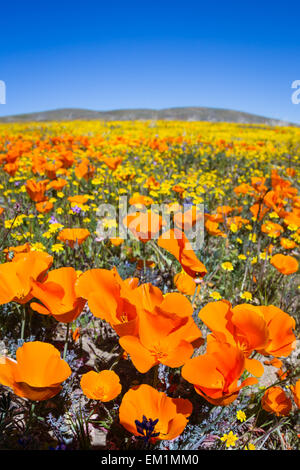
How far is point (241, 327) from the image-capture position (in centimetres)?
100

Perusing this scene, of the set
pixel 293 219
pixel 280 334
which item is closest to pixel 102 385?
pixel 280 334

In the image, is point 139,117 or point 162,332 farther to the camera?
point 139,117

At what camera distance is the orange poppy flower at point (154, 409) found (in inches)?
37.6

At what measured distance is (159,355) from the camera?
1.03 meters

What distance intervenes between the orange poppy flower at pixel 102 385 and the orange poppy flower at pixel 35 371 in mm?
184

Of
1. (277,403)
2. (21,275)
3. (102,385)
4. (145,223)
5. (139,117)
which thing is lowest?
(277,403)

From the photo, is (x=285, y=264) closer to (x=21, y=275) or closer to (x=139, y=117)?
(x=21, y=275)

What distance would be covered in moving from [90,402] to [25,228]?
1869 mm

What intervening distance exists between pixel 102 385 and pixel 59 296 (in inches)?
15.3

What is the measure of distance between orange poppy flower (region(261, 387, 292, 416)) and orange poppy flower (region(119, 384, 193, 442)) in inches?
18.7

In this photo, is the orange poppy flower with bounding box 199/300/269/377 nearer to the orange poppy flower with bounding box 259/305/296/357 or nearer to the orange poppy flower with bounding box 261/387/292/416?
the orange poppy flower with bounding box 259/305/296/357

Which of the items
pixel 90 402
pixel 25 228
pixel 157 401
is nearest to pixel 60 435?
pixel 90 402

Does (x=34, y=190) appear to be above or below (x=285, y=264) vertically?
above

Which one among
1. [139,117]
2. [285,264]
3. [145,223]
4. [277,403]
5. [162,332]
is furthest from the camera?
[139,117]
